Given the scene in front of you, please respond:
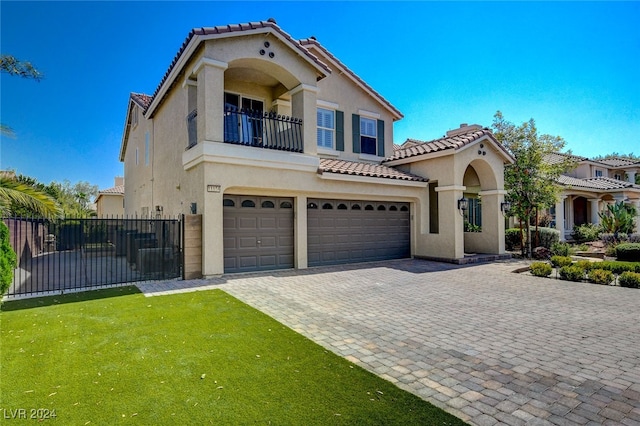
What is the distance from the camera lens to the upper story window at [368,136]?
18.5 m

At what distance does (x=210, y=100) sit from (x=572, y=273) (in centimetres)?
1351

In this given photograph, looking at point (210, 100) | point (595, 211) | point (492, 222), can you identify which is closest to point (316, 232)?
point (210, 100)

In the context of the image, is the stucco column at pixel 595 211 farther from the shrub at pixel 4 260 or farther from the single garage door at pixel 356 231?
the shrub at pixel 4 260

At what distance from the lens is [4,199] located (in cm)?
802

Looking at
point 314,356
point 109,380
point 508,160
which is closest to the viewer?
point 109,380

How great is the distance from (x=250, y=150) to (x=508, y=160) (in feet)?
44.3

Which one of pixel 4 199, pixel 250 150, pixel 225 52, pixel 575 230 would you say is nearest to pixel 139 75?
pixel 225 52

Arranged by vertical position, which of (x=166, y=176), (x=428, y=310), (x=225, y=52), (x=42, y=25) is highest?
(x=42, y=25)

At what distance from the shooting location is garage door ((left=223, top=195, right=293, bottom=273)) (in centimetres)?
1216

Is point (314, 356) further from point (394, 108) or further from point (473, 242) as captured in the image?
point (394, 108)

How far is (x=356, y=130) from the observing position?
18.1 metres

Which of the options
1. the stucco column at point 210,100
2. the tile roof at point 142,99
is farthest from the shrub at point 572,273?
the tile roof at point 142,99

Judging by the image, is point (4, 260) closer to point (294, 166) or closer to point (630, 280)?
point (294, 166)

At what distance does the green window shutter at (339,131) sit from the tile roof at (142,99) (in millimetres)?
11041
